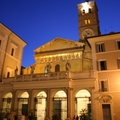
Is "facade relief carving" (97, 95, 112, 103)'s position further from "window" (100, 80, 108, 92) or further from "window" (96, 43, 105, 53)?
"window" (96, 43, 105, 53)

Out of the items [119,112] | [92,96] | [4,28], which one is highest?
[4,28]

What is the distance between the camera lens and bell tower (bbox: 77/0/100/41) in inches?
1772

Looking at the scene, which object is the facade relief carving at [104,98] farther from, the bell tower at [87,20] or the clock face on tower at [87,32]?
the clock face on tower at [87,32]

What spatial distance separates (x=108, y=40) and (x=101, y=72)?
15.5 ft

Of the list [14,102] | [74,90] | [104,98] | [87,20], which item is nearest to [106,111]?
[104,98]

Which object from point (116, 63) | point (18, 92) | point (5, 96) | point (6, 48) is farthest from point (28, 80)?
point (116, 63)

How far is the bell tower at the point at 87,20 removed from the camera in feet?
148

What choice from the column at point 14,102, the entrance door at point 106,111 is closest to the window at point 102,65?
the entrance door at point 106,111

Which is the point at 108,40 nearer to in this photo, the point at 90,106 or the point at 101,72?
the point at 101,72

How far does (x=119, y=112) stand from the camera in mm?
→ 18109

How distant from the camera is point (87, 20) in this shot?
47.7 meters

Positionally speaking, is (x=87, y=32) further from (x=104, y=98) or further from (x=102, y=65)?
(x=104, y=98)

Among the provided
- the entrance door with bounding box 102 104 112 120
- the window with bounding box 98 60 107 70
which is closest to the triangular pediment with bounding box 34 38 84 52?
the window with bounding box 98 60 107 70

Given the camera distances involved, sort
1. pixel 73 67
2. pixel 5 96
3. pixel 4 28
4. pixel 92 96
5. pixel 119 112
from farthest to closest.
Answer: pixel 73 67 < pixel 4 28 < pixel 5 96 < pixel 92 96 < pixel 119 112
